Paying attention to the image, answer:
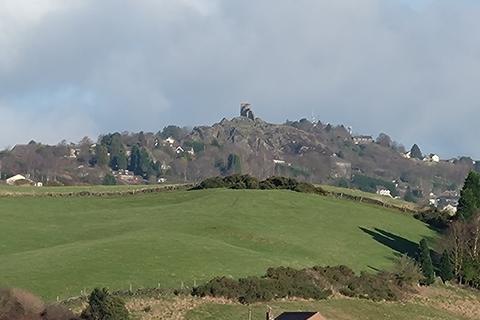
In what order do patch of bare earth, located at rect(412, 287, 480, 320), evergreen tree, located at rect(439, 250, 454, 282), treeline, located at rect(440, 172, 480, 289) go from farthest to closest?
treeline, located at rect(440, 172, 480, 289) < evergreen tree, located at rect(439, 250, 454, 282) < patch of bare earth, located at rect(412, 287, 480, 320)

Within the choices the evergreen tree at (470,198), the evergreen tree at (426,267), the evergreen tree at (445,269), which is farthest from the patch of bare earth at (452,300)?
the evergreen tree at (470,198)

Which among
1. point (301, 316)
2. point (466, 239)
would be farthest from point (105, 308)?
point (466, 239)

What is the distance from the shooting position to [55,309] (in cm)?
5306

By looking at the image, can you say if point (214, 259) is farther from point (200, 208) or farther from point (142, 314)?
point (200, 208)

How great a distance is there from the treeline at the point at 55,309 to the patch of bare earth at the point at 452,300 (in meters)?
28.5


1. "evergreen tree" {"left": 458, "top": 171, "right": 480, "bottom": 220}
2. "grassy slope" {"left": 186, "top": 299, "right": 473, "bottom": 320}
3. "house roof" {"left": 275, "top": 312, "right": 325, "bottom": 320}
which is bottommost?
"grassy slope" {"left": 186, "top": 299, "right": 473, "bottom": 320}

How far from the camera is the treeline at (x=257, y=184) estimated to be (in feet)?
381

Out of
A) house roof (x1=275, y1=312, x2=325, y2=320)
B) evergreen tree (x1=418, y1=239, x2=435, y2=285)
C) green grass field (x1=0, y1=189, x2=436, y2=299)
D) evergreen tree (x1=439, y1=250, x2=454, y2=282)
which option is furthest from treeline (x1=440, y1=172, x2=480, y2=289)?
house roof (x1=275, y1=312, x2=325, y2=320)

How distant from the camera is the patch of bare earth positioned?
74.1m

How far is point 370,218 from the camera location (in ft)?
343

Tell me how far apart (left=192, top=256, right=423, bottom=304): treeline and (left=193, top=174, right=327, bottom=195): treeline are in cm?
3449

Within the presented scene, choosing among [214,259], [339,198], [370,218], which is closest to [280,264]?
[214,259]

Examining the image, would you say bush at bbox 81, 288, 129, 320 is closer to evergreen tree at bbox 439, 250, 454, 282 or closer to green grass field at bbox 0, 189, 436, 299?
green grass field at bbox 0, 189, 436, 299

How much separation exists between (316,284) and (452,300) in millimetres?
13390
